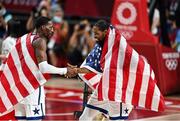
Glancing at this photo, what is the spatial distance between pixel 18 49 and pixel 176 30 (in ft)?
29.8

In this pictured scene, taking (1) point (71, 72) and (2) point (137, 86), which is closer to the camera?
(1) point (71, 72)

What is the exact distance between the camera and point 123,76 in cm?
985

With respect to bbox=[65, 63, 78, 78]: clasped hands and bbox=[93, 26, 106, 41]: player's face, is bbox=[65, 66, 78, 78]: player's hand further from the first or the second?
bbox=[93, 26, 106, 41]: player's face

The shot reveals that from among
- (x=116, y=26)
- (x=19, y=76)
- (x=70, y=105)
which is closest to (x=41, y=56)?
(x=19, y=76)

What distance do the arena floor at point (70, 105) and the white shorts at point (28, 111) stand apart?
28cm

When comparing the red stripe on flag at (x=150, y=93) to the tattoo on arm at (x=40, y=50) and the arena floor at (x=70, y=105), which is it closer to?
the tattoo on arm at (x=40, y=50)

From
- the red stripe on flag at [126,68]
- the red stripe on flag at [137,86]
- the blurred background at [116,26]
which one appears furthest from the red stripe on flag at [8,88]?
the blurred background at [116,26]

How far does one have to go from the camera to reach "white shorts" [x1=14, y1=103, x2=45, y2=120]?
960cm

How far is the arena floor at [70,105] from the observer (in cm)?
1291

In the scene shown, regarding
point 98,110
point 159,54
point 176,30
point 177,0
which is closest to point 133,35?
point 159,54

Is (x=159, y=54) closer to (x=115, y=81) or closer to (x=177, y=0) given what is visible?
(x=177, y=0)

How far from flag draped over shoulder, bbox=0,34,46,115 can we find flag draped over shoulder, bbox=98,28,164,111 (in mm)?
951

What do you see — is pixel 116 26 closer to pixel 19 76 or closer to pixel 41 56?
pixel 19 76

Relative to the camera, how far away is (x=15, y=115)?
979cm
